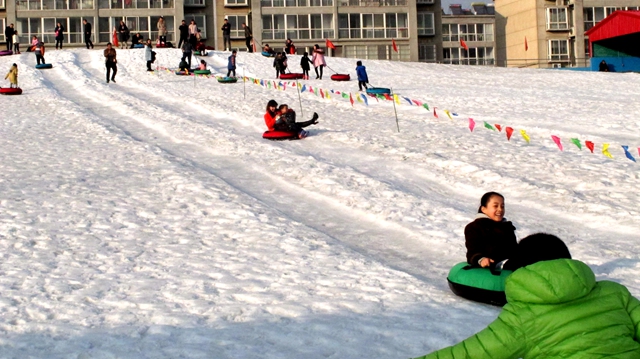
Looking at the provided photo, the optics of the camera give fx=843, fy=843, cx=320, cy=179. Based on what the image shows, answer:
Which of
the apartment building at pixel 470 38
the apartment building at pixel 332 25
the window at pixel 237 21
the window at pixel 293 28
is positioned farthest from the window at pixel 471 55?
the window at pixel 237 21

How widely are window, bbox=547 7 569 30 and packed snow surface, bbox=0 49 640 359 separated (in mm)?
49821

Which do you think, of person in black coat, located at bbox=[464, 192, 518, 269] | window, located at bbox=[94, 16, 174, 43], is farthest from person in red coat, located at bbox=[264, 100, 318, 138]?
window, located at bbox=[94, 16, 174, 43]

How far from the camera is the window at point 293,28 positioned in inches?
2611

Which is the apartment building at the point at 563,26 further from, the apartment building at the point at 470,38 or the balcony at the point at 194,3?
the balcony at the point at 194,3

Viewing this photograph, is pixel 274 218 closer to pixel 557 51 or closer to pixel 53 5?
pixel 53 5

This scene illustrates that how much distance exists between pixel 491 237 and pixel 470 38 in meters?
75.8

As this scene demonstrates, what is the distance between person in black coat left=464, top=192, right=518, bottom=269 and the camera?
293 inches

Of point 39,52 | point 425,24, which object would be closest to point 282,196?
point 39,52

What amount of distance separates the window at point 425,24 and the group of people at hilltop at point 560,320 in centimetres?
6836

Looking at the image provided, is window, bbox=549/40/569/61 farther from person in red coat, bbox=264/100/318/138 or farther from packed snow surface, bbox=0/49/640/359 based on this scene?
person in red coat, bbox=264/100/318/138

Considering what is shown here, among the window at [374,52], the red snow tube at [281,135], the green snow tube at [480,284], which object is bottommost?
the green snow tube at [480,284]

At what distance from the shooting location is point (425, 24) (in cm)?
7056

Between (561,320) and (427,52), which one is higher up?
(427,52)

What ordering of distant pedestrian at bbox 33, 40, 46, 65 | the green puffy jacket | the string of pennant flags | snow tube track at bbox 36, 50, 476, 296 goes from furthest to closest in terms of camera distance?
distant pedestrian at bbox 33, 40, 46, 65 < the string of pennant flags < snow tube track at bbox 36, 50, 476, 296 < the green puffy jacket
